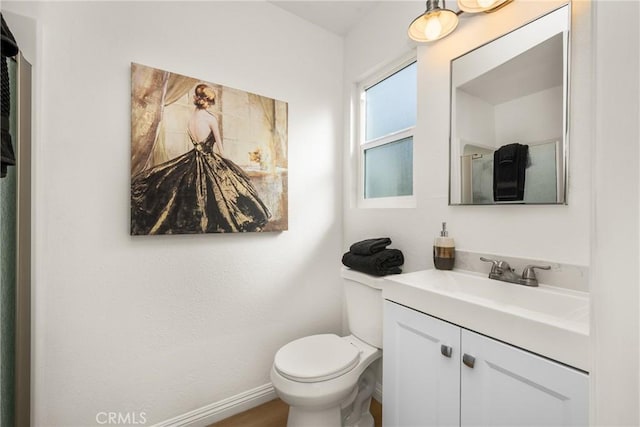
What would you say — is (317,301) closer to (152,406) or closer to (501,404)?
(152,406)

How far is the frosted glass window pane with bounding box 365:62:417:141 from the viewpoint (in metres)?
1.64

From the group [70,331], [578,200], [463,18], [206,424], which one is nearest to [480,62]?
[463,18]

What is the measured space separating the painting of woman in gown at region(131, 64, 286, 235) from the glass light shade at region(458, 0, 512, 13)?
3.49 ft

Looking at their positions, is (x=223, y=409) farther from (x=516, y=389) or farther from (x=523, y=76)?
(x=523, y=76)

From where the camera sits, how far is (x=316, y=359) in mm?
1358

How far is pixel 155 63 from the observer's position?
4.51ft

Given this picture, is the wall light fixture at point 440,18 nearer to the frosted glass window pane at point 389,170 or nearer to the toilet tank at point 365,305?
the frosted glass window pane at point 389,170

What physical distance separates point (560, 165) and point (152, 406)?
206cm

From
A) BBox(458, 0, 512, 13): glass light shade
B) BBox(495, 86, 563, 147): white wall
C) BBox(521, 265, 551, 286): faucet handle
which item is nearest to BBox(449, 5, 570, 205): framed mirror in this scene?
BBox(495, 86, 563, 147): white wall

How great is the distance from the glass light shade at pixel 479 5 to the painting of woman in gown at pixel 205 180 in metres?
1.06

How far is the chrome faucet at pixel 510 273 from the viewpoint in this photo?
1038 millimetres

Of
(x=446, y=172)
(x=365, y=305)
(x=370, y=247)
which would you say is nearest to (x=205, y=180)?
(x=370, y=247)

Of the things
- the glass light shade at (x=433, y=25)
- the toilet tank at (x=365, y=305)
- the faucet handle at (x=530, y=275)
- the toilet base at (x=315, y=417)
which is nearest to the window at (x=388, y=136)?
the glass light shade at (x=433, y=25)

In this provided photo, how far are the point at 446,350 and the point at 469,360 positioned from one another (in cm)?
7
